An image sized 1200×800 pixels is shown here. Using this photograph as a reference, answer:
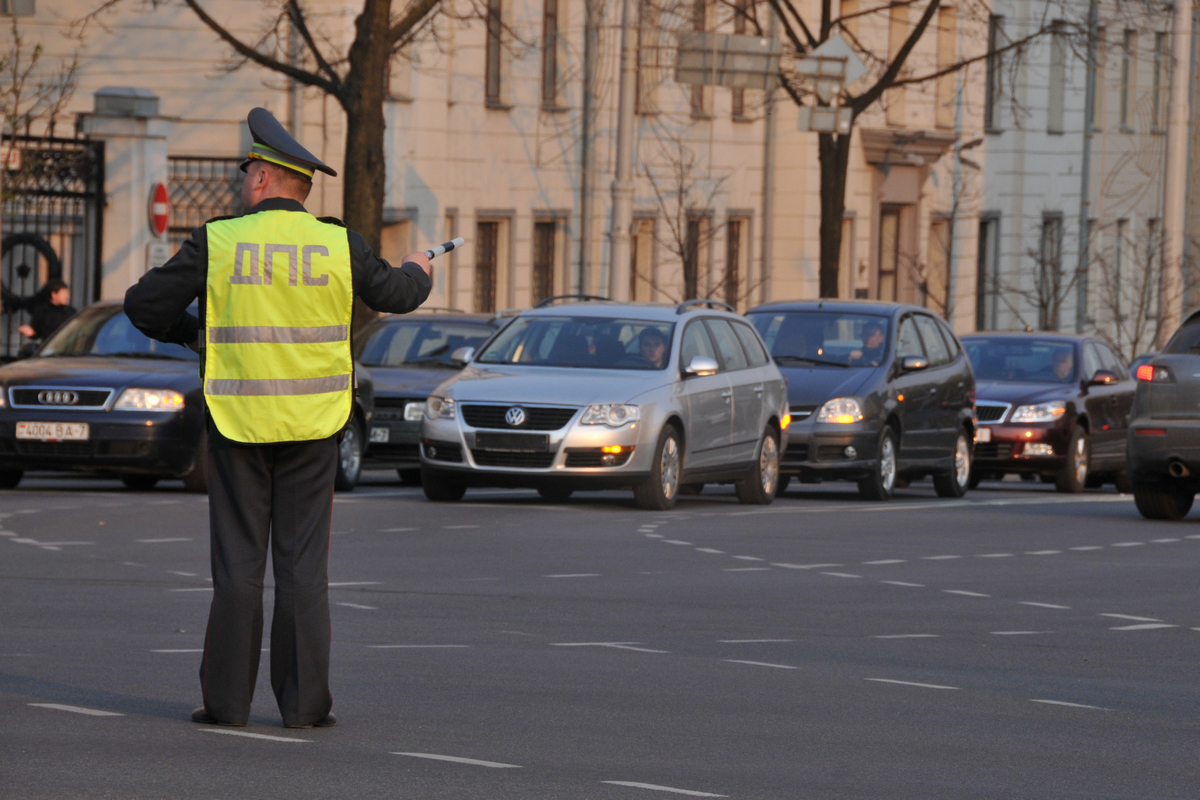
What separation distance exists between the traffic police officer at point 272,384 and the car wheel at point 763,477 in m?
11.9

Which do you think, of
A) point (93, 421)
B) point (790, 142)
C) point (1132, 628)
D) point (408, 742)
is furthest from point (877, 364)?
point (790, 142)

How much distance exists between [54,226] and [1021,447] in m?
10.8

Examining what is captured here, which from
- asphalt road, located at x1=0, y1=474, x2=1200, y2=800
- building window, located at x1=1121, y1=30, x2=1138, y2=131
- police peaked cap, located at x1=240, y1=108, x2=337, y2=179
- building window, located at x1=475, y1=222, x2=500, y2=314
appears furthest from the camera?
building window, located at x1=1121, y1=30, x2=1138, y2=131

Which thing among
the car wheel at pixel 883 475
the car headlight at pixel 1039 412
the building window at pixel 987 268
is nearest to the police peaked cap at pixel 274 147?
the car wheel at pixel 883 475

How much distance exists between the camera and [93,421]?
56.9 feet

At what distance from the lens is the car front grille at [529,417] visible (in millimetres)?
17281

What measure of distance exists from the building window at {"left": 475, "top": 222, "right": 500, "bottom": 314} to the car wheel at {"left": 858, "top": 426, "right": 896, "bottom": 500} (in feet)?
54.3

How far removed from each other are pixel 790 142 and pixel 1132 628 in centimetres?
3435

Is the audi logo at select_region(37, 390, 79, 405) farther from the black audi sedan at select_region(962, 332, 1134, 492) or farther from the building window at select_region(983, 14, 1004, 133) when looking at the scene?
the building window at select_region(983, 14, 1004, 133)

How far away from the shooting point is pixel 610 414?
56.9ft

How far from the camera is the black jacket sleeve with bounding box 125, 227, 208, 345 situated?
725cm

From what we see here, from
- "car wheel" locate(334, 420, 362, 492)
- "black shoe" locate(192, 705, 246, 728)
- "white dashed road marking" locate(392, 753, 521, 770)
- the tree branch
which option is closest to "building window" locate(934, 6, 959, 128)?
the tree branch

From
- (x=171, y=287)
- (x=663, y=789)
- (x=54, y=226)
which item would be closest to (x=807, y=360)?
(x=54, y=226)

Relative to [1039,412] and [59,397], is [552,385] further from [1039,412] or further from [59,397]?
[1039,412]
